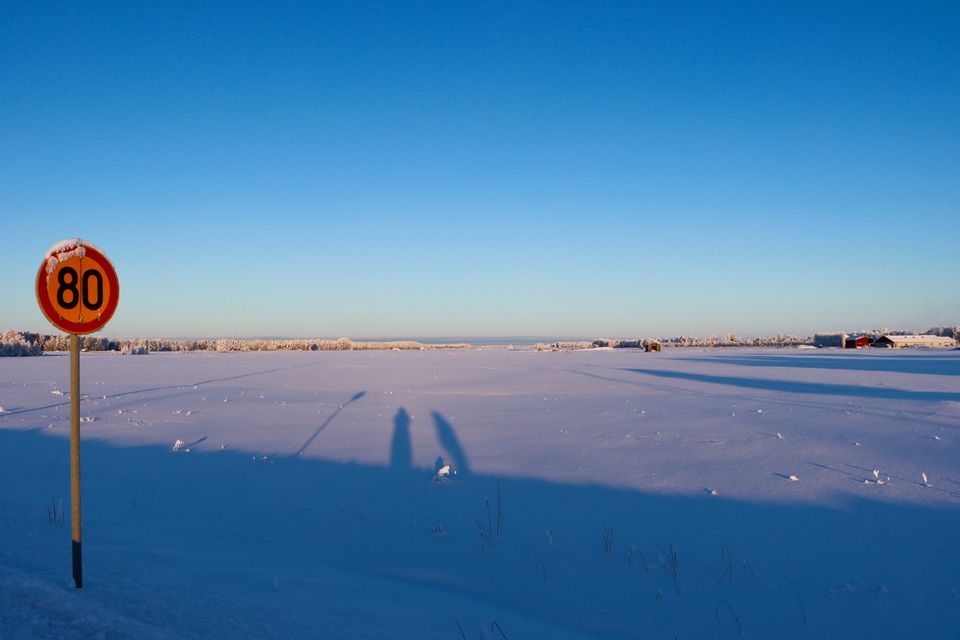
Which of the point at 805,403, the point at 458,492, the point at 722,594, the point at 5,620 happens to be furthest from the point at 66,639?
the point at 805,403

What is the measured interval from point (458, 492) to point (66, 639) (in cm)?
434

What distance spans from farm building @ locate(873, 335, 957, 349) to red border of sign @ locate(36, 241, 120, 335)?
72.2 metres

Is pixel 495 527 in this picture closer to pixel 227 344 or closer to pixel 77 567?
pixel 77 567

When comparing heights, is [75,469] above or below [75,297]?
below

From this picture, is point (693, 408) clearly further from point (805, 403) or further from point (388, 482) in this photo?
point (388, 482)

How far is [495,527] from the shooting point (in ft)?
18.6

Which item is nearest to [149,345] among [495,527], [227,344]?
[227,344]

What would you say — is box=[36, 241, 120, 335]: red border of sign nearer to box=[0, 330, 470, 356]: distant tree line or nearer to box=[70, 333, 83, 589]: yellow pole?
box=[70, 333, 83, 589]: yellow pole

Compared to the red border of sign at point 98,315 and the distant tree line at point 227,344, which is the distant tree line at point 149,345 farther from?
the red border of sign at point 98,315

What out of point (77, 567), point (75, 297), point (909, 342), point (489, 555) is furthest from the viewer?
point (909, 342)

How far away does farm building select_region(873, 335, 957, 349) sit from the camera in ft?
205

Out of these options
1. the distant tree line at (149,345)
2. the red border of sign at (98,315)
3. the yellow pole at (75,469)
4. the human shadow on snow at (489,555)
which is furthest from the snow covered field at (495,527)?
the distant tree line at (149,345)

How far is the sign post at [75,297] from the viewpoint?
3.35 m

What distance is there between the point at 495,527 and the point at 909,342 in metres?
75.3
